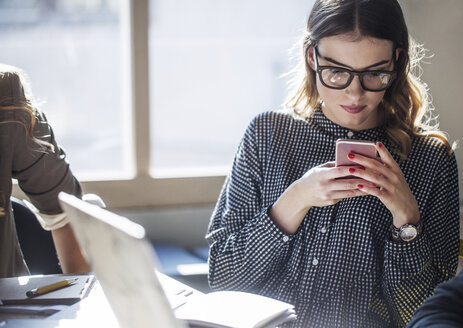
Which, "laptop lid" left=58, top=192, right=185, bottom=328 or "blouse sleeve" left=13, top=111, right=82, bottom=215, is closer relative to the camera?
"laptop lid" left=58, top=192, right=185, bottom=328

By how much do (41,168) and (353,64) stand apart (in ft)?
2.78

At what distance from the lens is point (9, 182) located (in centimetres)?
152

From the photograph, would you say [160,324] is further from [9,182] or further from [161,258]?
[161,258]

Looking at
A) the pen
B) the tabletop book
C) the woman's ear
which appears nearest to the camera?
the tabletop book

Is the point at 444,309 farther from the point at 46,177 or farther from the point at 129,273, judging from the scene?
the point at 46,177

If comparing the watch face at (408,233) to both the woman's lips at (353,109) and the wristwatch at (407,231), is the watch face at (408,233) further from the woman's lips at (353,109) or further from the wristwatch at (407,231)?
the woman's lips at (353,109)

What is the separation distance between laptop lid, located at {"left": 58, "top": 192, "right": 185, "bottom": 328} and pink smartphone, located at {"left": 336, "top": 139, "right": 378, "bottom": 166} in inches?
27.6

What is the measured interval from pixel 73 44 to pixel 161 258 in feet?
3.50

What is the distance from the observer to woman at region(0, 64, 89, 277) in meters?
1.48

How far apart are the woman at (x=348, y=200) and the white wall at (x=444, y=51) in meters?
1.34

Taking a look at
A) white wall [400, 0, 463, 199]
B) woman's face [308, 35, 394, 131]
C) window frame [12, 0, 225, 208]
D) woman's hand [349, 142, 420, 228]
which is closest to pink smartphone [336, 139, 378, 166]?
woman's hand [349, 142, 420, 228]

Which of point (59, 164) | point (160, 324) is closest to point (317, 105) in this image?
point (59, 164)

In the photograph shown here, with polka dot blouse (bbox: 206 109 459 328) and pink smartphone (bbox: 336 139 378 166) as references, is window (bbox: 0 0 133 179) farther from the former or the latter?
pink smartphone (bbox: 336 139 378 166)

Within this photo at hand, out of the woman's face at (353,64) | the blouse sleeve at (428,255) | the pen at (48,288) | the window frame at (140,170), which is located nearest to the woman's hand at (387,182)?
the blouse sleeve at (428,255)
